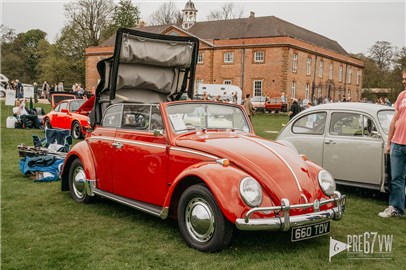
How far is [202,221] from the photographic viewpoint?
16.1 feet

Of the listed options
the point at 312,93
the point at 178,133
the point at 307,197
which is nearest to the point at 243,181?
the point at 307,197

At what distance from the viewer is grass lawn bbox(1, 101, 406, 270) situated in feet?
15.1

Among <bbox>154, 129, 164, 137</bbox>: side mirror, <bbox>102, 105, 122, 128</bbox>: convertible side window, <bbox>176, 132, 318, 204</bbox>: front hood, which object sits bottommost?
<bbox>176, 132, 318, 204</bbox>: front hood

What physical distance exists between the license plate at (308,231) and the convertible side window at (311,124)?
150 inches

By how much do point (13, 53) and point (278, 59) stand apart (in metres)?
54.0

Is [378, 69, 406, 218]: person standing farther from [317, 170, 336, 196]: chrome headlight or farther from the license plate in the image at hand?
the license plate

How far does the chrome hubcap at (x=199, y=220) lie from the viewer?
4.86 metres

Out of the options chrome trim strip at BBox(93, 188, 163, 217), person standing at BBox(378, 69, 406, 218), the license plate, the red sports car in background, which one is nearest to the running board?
chrome trim strip at BBox(93, 188, 163, 217)

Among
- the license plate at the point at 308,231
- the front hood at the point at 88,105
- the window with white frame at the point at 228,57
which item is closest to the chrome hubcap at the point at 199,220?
the license plate at the point at 308,231

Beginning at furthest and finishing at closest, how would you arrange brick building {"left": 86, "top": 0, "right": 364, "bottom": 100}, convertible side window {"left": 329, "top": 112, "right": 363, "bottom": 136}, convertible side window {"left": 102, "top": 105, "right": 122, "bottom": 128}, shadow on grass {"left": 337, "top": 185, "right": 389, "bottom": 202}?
brick building {"left": 86, "top": 0, "right": 364, "bottom": 100}
shadow on grass {"left": 337, "top": 185, "right": 389, "bottom": 202}
convertible side window {"left": 329, "top": 112, "right": 363, "bottom": 136}
convertible side window {"left": 102, "top": 105, "right": 122, "bottom": 128}

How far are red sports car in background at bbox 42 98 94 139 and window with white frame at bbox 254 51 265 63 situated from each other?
37.0 metres

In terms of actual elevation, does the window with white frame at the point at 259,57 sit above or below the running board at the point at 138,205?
above

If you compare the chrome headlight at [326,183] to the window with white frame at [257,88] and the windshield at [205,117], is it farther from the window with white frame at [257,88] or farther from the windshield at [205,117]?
the window with white frame at [257,88]

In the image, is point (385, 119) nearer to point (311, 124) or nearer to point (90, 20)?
point (311, 124)
